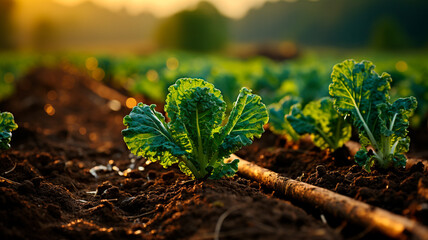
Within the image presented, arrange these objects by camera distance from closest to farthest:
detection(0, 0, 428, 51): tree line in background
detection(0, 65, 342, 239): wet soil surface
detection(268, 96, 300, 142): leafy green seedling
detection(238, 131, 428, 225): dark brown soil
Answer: detection(0, 65, 342, 239): wet soil surface, detection(238, 131, 428, 225): dark brown soil, detection(268, 96, 300, 142): leafy green seedling, detection(0, 0, 428, 51): tree line in background

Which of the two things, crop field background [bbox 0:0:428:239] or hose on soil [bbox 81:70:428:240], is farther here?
crop field background [bbox 0:0:428:239]

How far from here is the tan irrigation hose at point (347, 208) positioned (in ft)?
7.27

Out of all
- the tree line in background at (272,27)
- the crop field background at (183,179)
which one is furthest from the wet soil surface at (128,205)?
the tree line in background at (272,27)

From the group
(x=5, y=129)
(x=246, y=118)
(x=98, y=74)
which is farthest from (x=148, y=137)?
(x=98, y=74)

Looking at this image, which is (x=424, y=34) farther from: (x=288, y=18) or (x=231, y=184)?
(x=231, y=184)

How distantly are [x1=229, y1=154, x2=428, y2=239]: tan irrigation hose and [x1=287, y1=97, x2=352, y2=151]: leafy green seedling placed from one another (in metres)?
0.86

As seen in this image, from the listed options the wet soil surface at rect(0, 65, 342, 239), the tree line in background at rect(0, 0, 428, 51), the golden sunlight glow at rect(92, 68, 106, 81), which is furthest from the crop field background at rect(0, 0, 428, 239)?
the tree line in background at rect(0, 0, 428, 51)

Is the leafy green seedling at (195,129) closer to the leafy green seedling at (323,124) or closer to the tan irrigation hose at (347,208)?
the tan irrigation hose at (347,208)

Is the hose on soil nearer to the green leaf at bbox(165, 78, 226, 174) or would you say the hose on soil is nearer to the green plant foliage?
the green leaf at bbox(165, 78, 226, 174)

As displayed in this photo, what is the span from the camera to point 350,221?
2.58m

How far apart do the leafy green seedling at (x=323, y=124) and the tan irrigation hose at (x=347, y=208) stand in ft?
2.83

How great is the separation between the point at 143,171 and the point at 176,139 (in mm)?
1520

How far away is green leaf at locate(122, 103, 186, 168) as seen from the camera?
10.3 ft

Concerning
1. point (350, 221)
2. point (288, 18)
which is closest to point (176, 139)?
point (350, 221)
